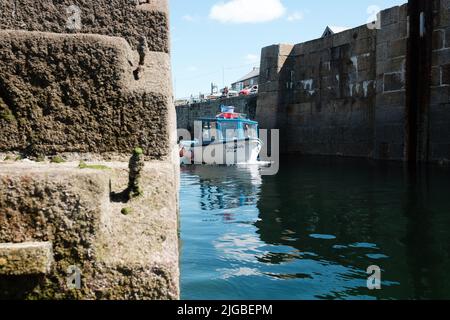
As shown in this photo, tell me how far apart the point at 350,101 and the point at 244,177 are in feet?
29.2

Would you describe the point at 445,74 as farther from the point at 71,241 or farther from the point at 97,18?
the point at 71,241

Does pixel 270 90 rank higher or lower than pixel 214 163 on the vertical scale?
higher

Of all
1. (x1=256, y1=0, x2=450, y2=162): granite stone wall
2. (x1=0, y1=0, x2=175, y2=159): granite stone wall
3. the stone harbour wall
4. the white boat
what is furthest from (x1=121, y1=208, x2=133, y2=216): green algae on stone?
the white boat

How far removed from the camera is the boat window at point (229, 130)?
26.4 m

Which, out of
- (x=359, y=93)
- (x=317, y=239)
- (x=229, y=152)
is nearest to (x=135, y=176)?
(x=317, y=239)

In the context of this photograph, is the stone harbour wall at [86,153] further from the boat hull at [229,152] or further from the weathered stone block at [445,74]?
the boat hull at [229,152]

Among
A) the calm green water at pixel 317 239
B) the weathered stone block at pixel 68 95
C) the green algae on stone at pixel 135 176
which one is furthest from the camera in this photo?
the calm green water at pixel 317 239

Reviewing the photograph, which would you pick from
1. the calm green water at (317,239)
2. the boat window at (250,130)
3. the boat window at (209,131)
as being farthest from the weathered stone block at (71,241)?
the boat window at (250,130)

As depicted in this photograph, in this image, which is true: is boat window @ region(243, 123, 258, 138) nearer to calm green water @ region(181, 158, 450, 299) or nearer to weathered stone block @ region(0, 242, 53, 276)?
calm green water @ region(181, 158, 450, 299)

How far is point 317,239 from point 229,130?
18915mm

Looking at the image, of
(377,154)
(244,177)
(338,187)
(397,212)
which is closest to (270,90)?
(377,154)

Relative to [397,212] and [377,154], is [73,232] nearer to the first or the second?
[397,212]

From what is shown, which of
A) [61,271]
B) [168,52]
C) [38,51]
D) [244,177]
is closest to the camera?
[61,271]

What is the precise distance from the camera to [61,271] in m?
2.46
